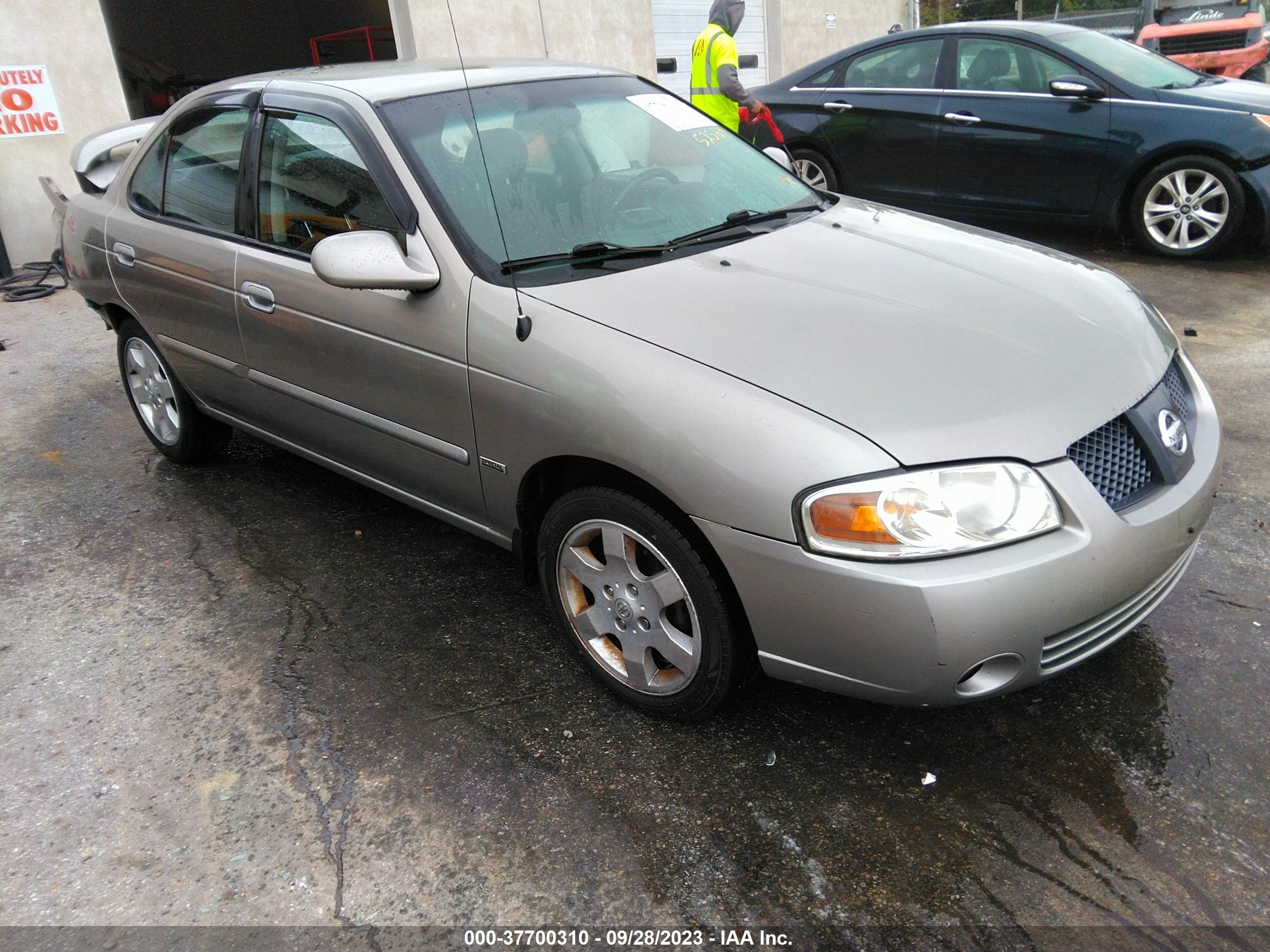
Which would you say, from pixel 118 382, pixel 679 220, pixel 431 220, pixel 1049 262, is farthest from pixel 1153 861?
pixel 118 382

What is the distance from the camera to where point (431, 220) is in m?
2.96

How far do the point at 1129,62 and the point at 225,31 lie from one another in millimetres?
16487

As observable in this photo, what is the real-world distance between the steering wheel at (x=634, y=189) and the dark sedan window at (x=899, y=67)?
16.2ft

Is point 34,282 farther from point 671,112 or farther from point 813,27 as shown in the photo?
point 813,27

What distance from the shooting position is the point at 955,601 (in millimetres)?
2143

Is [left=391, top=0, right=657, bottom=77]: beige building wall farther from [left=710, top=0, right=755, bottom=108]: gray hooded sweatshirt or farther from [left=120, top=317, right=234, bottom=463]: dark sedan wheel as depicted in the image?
[left=120, top=317, right=234, bottom=463]: dark sedan wheel

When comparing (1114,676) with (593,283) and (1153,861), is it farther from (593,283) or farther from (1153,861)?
(593,283)

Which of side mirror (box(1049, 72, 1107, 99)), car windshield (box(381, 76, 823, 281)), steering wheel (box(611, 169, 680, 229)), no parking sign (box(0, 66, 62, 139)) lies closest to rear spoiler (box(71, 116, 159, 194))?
car windshield (box(381, 76, 823, 281))

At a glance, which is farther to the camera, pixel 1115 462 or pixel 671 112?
pixel 671 112

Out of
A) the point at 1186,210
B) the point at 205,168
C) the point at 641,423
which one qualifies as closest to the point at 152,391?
the point at 205,168

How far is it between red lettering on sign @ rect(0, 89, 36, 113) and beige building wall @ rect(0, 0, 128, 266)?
200 millimetres

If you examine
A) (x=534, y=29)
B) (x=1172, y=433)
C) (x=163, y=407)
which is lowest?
(x=163, y=407)

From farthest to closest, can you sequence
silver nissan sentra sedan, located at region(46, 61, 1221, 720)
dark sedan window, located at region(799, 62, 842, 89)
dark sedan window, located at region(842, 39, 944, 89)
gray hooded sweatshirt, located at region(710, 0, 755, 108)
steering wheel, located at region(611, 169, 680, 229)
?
dark sedan window, located at region(799, 62, 842, 89) < dark sedan window, located at region(842, 39, 944, 89) < gray hooded sweatshirt, located at region(710, 0, 755, 108) < steering wheel, located at region(611, 169, 680, 229) < silver nissan sentra sedan, located at region(46, 61, 1221, 720)

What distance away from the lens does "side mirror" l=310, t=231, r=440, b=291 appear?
2832 millimetres
